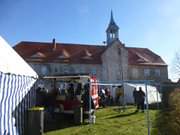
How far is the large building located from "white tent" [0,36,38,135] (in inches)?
1740

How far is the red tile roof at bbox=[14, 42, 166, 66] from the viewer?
59.3m

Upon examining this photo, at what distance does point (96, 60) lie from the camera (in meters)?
61.0

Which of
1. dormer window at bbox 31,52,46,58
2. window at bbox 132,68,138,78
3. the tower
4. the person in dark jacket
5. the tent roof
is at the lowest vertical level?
the person in dark jacket

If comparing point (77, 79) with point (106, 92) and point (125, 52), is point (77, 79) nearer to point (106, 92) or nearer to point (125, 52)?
point (106, 92)

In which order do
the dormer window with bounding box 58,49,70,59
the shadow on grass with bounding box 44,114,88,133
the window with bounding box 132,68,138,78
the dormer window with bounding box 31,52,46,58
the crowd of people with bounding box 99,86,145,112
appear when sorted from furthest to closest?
1. the window with bounding box 132,68,138,78
2. the dormer window with bounding box 58,49,70,59
3. the dormer window with bounding box 31,52,46,58
4. the crowd of people with bounding box 99,86,145,112
5. the shadow on grass with bounding box 44,114,88,133

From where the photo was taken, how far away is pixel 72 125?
16.8m

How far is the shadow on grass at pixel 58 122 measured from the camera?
53.3 ft

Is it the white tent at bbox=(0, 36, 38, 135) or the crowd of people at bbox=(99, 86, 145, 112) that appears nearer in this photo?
the white tent at bbox=(0, 36, 38, 135)

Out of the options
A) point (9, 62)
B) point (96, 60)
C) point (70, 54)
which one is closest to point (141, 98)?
point (9, 62)

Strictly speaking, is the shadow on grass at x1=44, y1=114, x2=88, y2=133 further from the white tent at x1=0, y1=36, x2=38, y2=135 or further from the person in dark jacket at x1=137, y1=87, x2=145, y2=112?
the person in dark jacket at x1=137, y1=87, x2=145, y2=112

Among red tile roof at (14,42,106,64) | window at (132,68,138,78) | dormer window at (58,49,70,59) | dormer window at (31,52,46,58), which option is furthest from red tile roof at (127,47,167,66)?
dormer window at (31,52,46,58)

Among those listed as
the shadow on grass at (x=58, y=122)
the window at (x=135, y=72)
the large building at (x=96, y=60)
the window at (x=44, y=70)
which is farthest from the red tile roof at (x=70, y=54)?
the shadow on grass at (x=58, y=122)

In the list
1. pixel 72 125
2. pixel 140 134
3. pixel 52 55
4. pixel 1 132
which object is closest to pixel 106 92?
pixel 72 125

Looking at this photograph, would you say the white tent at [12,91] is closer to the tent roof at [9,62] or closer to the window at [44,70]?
the tent roof at [9,62]
